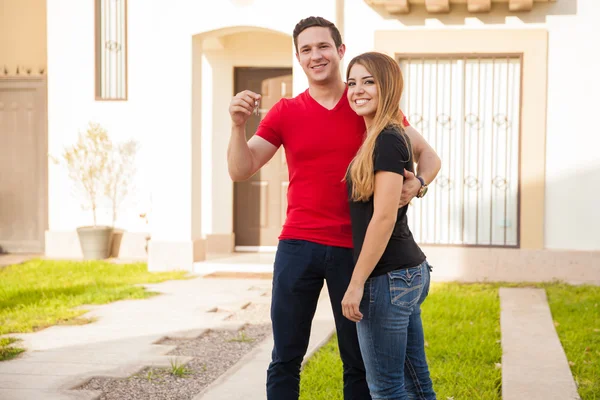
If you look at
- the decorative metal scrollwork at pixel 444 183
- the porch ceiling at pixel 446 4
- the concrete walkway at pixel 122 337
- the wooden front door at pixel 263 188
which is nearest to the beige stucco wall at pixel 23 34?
the wooden front door at pixel 263 188

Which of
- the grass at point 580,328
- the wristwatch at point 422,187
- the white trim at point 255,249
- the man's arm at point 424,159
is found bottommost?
the grass at point 580,328

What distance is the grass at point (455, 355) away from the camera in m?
4.55

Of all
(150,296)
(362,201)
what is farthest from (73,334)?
(362,201)

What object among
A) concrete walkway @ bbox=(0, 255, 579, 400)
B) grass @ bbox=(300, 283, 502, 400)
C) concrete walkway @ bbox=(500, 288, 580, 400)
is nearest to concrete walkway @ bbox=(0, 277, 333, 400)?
concrete walkway @ bbox=(0, 255, 579, 400)

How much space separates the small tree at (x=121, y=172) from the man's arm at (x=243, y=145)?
7661 mm

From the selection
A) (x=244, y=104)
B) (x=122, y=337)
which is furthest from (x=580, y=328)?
(x=244, y=104)

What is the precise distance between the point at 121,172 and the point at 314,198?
26.1ft

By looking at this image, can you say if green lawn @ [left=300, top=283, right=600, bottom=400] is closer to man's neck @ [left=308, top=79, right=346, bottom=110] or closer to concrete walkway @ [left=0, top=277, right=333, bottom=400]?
concrete walkway @ [left=0, top=277, right=333, bottom=400]

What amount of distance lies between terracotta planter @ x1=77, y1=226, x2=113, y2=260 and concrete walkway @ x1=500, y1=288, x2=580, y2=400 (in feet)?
17.5

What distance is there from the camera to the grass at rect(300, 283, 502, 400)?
14.9ft

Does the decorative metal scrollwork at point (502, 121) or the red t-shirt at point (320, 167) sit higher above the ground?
the decorative metal scrollwork at point (502, 121)

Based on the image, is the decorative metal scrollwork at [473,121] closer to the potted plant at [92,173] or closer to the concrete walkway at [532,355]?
the concrete walkway at [532,355]

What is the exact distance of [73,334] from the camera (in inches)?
239

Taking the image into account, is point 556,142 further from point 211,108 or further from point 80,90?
point 80,90
